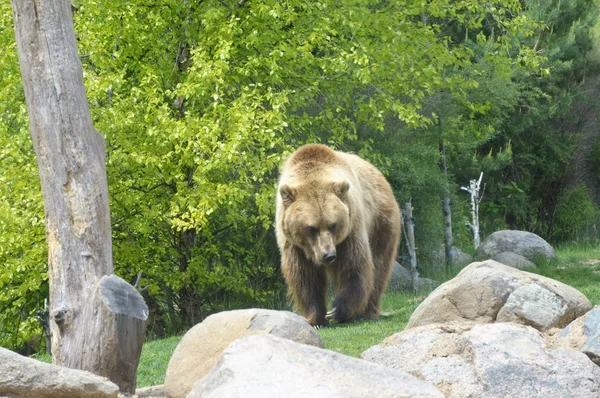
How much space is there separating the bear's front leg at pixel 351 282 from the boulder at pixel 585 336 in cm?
369

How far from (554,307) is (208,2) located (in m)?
8.24

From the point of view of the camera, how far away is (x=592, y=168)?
81.3ft

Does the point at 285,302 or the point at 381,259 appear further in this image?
the point at 285,302

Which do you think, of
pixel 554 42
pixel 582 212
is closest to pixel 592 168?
pixel 582 212

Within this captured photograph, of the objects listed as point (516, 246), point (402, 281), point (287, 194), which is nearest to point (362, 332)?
point (287, 194)

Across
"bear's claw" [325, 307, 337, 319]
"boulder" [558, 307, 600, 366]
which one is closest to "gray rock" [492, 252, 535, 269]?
→ "bear's claw" [325, 307, 337, 319]

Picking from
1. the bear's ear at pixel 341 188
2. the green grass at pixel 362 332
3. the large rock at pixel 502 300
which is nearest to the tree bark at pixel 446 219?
the green grass at pixel 362 332

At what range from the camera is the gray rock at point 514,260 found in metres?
15.6

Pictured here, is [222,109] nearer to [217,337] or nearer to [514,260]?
[514,260]

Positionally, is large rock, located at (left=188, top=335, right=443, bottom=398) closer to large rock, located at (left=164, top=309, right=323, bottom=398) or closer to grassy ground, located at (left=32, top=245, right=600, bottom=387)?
large rock, located at (left=164, top=309, right=323, bottom=398)

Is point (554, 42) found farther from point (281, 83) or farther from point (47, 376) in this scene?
point (47, 376)

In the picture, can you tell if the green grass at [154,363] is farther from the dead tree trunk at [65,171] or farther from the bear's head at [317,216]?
the bear's head at [317,216]

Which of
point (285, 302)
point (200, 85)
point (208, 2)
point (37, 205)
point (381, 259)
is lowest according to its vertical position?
point (285, 302)

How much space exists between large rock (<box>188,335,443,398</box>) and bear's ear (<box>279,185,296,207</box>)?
5026mm
